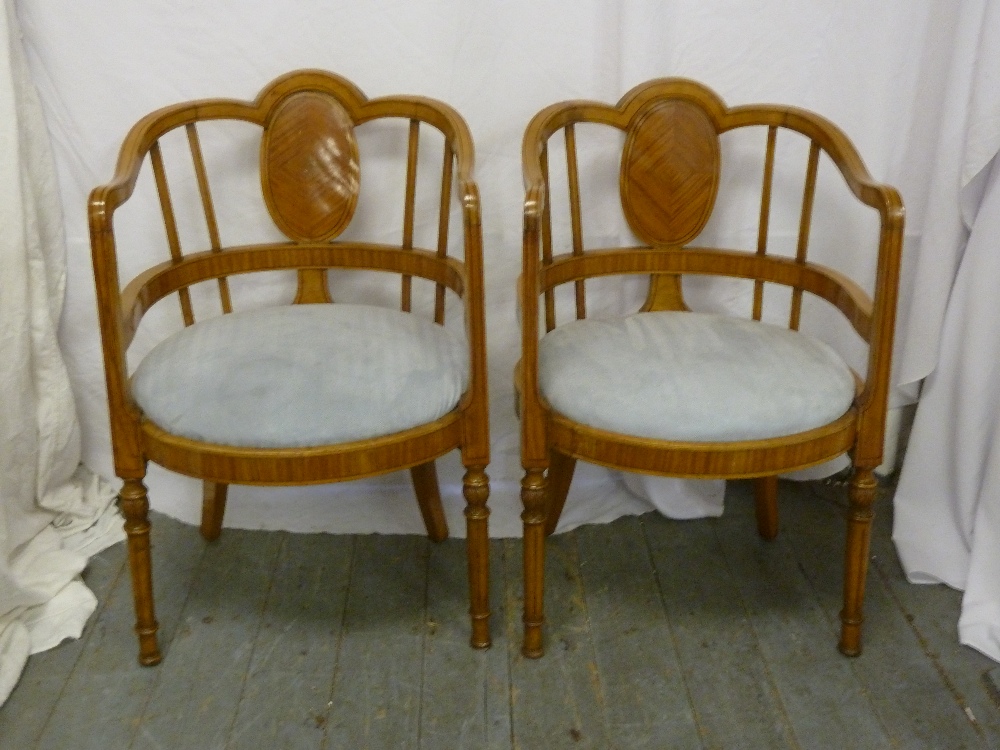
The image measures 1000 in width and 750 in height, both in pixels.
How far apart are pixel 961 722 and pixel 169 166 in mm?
1499

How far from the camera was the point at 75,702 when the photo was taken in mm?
1499

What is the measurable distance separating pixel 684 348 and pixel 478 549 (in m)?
0.42

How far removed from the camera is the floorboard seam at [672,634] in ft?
4.79

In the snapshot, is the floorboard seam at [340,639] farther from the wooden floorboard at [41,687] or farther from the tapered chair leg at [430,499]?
the wooden floorboard at [41,687]

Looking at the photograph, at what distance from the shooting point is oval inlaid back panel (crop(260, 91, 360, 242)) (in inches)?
64.6

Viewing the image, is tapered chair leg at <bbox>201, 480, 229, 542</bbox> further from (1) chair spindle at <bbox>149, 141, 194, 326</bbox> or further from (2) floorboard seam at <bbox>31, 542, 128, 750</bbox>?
(1) chair spindle at <bbox>149, 141, 194, 326</bbox>

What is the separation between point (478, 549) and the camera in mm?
1529

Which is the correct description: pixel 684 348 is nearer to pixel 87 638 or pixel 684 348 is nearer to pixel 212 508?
pixel 212 508

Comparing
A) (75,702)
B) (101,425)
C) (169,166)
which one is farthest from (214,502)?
(169,166)

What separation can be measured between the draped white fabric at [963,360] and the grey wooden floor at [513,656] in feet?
0.20

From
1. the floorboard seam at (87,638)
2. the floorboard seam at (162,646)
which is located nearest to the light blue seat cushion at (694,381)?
the floorboard seam at (162,646)

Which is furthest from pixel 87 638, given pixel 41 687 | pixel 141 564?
pixel 141 564

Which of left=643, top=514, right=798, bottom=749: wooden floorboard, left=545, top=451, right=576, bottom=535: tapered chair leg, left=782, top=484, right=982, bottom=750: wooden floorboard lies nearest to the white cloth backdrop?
left=545, top=451, right=576, bottom=535: tapered chair leg

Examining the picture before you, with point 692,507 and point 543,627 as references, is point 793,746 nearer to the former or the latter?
point 543,627
